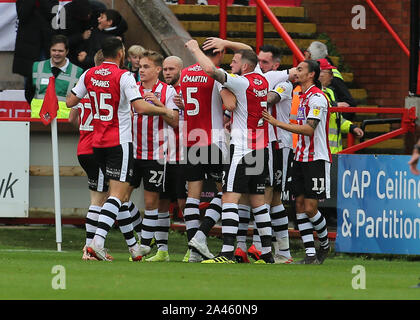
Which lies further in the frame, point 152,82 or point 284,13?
point 284,13

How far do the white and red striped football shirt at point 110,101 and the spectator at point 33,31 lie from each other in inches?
208

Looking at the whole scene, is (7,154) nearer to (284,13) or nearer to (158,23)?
(158,23)


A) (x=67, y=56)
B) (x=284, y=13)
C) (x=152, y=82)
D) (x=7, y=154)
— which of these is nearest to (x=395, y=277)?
(x=152, y=82)

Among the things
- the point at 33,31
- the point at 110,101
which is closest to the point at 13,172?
the point at 110,101

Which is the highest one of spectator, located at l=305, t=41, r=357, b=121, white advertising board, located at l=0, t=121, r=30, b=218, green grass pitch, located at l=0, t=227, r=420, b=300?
spectator, located at l=305, t=41, r=357, b=121

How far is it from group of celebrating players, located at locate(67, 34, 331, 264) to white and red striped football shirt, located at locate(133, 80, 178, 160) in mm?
11

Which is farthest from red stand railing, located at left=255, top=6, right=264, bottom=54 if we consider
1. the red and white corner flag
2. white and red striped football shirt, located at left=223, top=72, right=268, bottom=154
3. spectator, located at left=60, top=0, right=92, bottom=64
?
white and red striped football shirt, located at left=223, top=72, right=268, bottom=154

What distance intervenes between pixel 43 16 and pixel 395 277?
8.70 metres

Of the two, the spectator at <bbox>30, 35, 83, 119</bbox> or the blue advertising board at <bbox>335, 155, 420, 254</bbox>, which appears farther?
the spectator at <bbox>30, 35, 83, 119</bbox>

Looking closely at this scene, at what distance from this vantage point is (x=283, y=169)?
14.9m

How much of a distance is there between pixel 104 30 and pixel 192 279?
7.75m

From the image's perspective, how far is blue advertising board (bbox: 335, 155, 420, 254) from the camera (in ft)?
48.8

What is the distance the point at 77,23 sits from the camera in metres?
18.7

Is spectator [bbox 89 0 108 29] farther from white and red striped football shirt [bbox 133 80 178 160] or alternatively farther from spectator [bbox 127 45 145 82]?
white and red striped football shirt [bbox 133 80 178 160]
